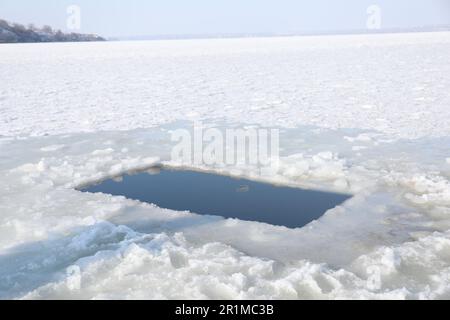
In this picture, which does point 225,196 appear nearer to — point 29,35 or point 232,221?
point 232,221

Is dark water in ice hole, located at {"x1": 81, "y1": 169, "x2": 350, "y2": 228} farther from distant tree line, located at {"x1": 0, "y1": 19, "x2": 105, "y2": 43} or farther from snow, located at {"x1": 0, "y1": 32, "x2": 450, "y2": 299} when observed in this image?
distant tree line, located at {"x1": 0, "y1": 19, "x2": 105, "y2": 43}

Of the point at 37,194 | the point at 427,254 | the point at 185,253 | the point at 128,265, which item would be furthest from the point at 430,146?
the point at 37,194

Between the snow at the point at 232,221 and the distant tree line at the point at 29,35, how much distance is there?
60.6 meters

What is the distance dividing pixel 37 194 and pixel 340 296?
309 cm

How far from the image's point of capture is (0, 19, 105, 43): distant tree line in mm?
62159

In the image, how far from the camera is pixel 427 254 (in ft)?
10.1

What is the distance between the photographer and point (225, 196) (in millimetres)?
4363
